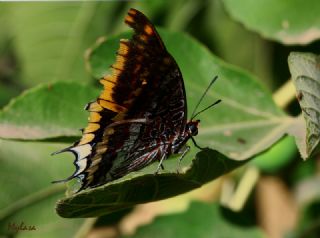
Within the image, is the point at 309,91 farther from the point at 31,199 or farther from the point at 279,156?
the point at 279,156

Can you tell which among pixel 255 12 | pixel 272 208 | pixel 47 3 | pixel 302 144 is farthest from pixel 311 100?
pixel 47 3

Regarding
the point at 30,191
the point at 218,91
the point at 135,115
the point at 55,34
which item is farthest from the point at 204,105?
the point at 55,34

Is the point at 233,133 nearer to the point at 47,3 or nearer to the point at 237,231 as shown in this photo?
the point at 237,231

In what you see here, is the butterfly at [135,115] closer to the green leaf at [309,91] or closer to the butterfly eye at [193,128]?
the butterfly eye at [193,128]

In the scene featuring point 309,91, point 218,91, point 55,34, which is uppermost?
point 309,91

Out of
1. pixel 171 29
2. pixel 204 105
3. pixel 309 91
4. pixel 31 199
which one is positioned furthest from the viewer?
pixel 171 29

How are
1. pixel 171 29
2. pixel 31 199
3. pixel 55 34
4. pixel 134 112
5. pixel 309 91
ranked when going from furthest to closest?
pixel 55 34 → pixel 171 29 → pixel 31 199 → pixel 134 112 → pixel 309 91

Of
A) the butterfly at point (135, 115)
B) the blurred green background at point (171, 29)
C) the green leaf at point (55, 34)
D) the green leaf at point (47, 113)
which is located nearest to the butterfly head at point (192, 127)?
the butterfly at point (135, 115)
